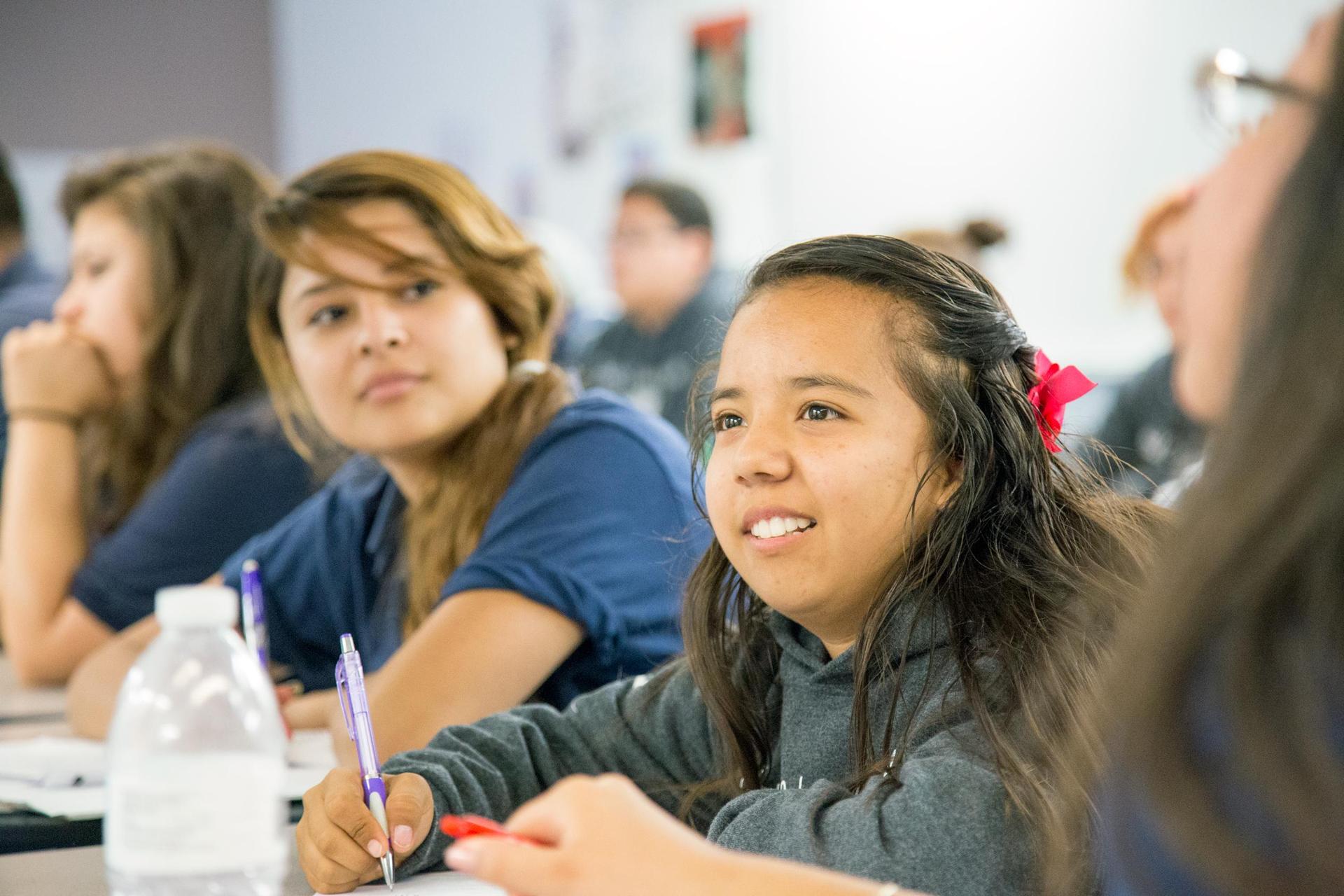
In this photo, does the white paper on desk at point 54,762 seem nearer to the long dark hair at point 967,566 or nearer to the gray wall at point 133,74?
the long dark hair at point 967,566

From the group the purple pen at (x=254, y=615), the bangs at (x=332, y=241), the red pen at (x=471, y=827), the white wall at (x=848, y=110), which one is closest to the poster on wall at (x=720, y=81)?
the white wall at (x=848, y=110)

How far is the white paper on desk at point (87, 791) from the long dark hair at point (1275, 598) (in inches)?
34.9

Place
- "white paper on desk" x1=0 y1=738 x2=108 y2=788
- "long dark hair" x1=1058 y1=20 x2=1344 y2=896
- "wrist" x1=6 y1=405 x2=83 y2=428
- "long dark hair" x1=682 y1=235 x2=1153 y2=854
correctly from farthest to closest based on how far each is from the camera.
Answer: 1. "wrist" x1=6 y1=405 x2=83 y2=428
2. "white paper on desk" x1=0 y1=738 x2=108 y2=788
3. "long dark hair" x1=682 y1=235 x2=1153 y2=854
4. "long dark hair" x1=1058 y1=20 x2=1344 y2=896

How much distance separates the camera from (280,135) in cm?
661

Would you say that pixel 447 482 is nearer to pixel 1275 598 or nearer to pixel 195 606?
pixel 195 606

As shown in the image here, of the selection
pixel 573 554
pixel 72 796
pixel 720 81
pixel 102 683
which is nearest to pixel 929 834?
pixel 573 554

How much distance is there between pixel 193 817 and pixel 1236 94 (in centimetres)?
62

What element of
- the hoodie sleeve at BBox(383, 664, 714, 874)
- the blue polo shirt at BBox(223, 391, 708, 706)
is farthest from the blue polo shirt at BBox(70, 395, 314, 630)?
the hoodie sleeve at BBox(383, 664, 714, 874)

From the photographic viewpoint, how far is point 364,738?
3.41ft

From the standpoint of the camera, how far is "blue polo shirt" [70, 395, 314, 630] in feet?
6.89

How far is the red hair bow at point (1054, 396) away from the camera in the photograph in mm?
1116

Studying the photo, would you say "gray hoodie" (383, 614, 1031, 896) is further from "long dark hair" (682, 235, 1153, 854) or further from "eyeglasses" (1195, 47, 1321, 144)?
"eyeglasses" (1195, 47, 1321, 144)

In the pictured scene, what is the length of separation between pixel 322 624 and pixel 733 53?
3.90 meters

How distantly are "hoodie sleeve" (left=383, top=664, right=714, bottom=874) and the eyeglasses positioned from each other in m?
0.70
